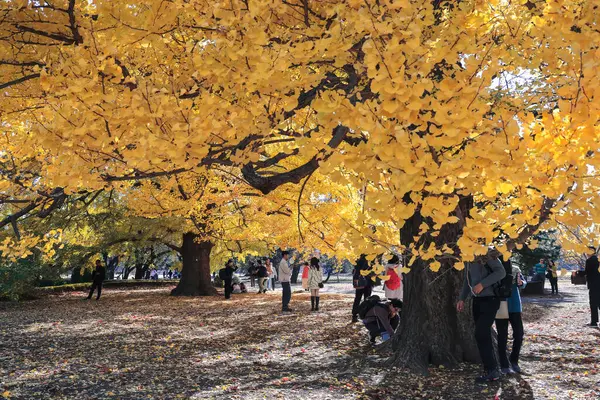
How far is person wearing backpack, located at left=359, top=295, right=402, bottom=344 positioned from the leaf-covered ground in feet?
1.11

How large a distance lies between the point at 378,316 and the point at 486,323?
2.48 metres

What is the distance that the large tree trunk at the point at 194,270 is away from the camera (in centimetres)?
2005

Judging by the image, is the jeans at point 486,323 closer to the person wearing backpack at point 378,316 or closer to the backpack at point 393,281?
the person wearing backpack at point 378,316

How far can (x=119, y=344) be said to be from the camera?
8.45 meters

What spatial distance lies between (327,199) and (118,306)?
24.7 feet

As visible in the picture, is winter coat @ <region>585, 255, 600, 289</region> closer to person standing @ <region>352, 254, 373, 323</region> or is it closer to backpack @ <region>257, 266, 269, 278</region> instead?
person standing @ <region>352, 254, 373, 323</region>

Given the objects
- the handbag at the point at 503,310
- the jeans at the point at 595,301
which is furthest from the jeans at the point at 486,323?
the jeans at the point at 595,301

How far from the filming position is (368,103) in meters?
2.76

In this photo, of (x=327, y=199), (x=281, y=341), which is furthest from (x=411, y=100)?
(x=327, y=199)

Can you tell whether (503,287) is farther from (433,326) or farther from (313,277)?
(313,277)

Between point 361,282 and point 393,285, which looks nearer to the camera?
point 393,285

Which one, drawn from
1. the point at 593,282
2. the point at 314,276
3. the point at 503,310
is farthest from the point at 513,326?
the point at 314,276

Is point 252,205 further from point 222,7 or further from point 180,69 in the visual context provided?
point 222,7

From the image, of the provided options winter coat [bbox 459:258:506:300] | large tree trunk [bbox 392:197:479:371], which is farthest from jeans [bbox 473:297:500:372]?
large tree trunk [bbox 392:197:479:371]
